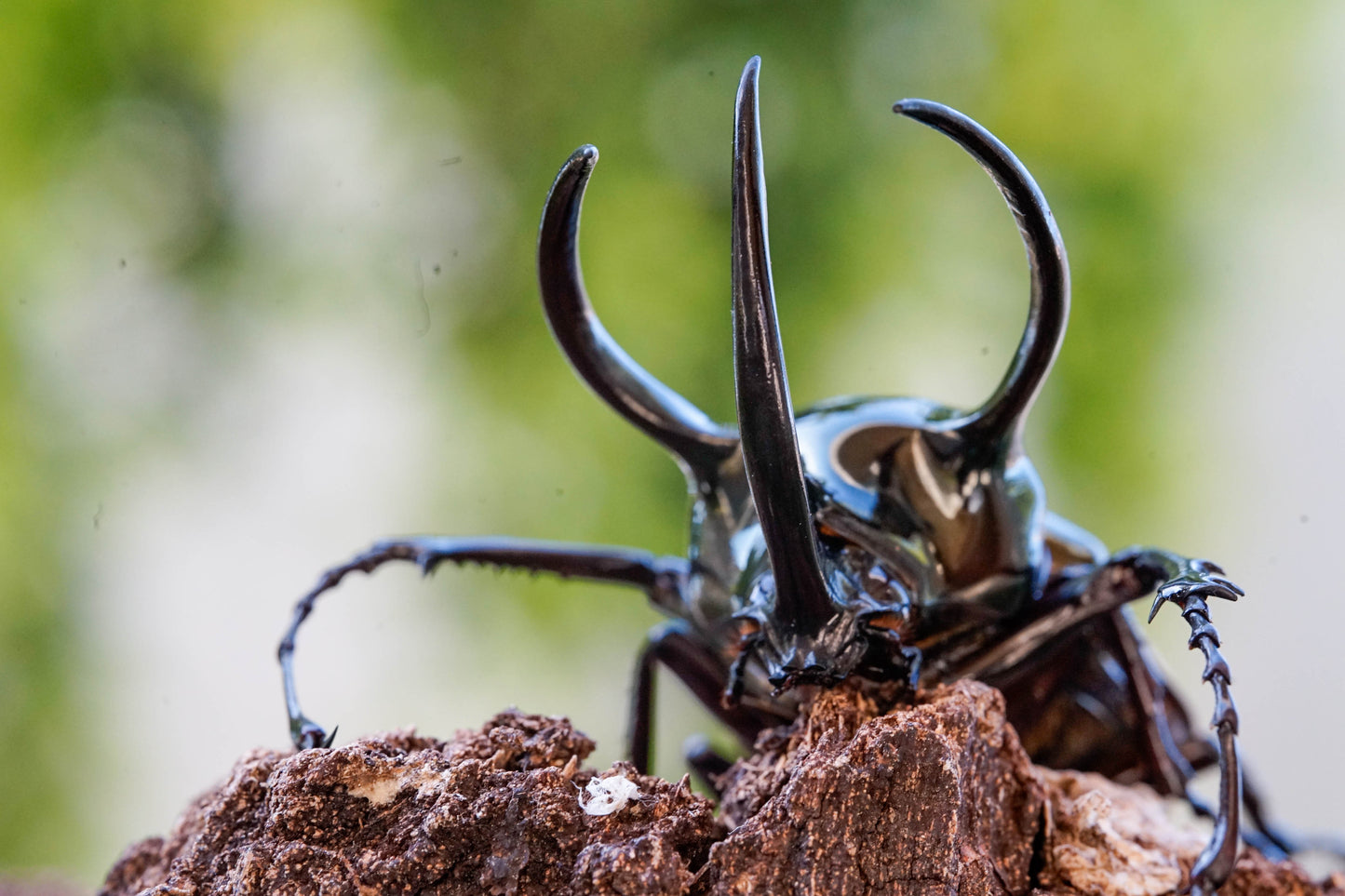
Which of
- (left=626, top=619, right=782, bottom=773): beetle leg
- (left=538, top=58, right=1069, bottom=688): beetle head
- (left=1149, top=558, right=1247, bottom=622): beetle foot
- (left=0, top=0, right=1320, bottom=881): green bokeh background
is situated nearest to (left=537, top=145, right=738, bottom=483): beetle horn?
(left=538, top=58, right=1069, bottom=688): beetle head

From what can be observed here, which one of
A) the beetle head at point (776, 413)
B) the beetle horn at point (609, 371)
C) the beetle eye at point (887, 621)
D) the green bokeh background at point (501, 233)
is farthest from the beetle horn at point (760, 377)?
the green bokeh background at point (501, 233)

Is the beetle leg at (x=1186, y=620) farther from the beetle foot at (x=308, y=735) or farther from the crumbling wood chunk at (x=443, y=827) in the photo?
the beetle foot at (x=308, y=735)

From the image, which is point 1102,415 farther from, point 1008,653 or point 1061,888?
point 1061,888

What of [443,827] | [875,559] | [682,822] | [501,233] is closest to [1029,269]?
[875,559]

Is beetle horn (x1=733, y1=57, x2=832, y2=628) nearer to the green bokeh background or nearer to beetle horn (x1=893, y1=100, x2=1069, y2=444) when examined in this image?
beetle horn (x1=893, y1=100, x2=1069, y2=444)

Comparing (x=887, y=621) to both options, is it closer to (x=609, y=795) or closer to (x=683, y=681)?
(x=609, y=795)
